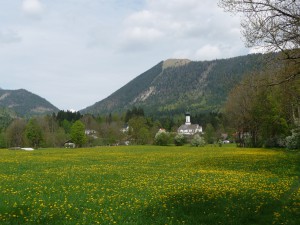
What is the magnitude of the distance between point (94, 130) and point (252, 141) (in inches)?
3306

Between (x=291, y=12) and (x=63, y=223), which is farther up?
(x=291, y=12)

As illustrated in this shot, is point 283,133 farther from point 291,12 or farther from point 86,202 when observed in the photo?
point 86,202

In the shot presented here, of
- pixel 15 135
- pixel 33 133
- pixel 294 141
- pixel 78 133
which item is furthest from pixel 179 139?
pixel 15 135

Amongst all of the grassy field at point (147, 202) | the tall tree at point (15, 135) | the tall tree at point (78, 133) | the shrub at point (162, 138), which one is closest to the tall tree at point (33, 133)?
the tall tree at point (78, 133)

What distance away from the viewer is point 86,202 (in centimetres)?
1247

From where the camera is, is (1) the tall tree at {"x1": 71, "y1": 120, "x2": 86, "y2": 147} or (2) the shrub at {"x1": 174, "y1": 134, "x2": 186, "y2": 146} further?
(1) the tall tree at {"x1": 71, "y1": 120, "x2": 86, "y2": 147}

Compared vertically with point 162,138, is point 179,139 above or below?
below

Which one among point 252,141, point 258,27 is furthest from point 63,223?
point 252,141

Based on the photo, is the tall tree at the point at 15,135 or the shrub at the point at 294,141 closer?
the shrub at the point at 294,141

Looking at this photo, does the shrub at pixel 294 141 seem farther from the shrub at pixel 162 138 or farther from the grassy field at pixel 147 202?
the shrub at pixel 162 138

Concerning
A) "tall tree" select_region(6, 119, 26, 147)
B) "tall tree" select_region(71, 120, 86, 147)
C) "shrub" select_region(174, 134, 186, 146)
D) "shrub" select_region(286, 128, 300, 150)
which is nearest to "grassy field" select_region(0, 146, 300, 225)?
"shrub" select_region(286, 128, 300, 150)

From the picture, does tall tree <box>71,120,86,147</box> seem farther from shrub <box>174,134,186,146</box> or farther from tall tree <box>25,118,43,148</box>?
shrub <box>174,134,186,146</box>

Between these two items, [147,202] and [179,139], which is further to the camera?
[179,139]

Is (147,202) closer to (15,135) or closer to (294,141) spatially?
(294,141)
